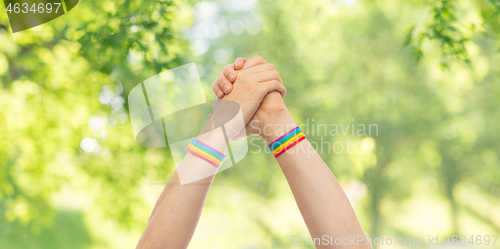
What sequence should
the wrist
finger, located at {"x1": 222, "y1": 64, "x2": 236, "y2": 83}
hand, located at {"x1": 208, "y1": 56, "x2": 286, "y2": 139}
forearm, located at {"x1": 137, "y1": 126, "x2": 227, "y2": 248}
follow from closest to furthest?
1. forearm, located at {"x1": 137, "y1": 126, "x2": 227, "y2": 248}
2. the wrist
3. hand, located at {"x1": 208, "y1": 56, "x2": 286, "y2": 139}
4. finger, located at {"x1": 222, "y1": 64, "x2": 236, "y2": 83}

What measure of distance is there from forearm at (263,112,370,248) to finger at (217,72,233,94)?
14.7 inches

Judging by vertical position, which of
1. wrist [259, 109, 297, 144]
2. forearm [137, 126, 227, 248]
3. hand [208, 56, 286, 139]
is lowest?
forearm [137, 126, 227, 248]

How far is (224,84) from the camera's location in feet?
3.79

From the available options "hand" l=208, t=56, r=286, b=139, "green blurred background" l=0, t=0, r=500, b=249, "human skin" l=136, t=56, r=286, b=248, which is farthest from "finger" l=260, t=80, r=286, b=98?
"green blurred background" l=0, t=0, r=500, b=249

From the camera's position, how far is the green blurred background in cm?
330

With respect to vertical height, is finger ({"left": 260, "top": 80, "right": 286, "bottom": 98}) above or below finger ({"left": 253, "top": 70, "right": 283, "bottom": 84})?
below

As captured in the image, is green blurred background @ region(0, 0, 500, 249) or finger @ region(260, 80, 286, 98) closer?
finger @ region(260, 80, 286, 98)

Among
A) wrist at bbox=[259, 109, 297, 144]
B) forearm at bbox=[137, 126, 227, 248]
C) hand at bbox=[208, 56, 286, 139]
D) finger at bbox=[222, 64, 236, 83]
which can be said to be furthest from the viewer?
finger at bbox=[222, 64, 236, 83]

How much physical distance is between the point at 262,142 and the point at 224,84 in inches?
154

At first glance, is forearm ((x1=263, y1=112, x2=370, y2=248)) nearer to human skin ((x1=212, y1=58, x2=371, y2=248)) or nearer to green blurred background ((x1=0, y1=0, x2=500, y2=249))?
human skin ((x1=212, y1=58, x2=371, y2=248))

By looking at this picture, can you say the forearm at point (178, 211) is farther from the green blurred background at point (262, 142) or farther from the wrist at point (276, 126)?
the green blurred background at point (262, 142)

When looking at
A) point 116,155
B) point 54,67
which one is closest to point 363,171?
point 116,155

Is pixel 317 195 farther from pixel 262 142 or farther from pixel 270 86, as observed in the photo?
pixel 262 142

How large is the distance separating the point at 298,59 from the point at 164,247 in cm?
495
